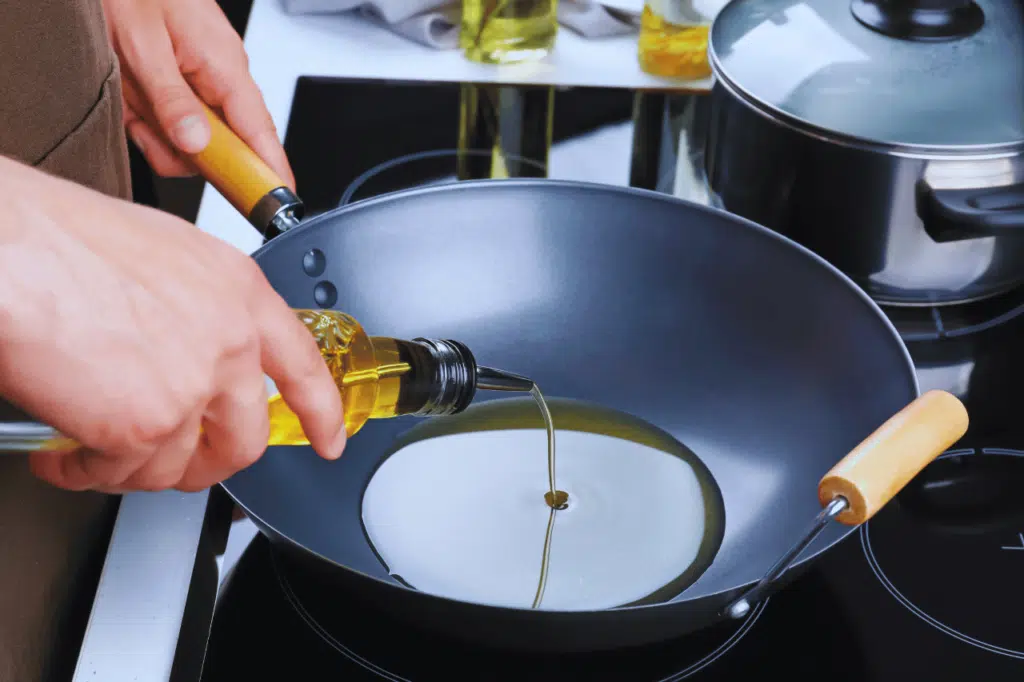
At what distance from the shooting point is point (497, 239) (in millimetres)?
843

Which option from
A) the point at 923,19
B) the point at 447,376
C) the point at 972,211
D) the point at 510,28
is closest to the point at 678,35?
the point at 510,28

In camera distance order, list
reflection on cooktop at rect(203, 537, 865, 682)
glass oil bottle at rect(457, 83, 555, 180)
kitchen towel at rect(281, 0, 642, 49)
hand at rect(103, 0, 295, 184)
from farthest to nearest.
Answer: kitchen towel at rect(281, 0, 642, 49)
glass oil bottle at rect(457, 83, 555, 180)
hand at rect(103, 0, 295, 184)
reflection on cooktop at rect(203, 537, 865, 682)

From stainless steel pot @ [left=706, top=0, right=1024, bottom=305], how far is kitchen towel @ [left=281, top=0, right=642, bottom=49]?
0.29 m

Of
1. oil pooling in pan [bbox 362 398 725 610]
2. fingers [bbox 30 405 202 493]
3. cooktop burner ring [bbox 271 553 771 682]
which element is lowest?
oil pooling in pan [bbox 362 398 725 610]

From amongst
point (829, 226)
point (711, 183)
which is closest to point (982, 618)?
point (829, 226)

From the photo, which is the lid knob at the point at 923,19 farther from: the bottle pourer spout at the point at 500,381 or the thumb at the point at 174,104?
the thumb at the point at 174,104

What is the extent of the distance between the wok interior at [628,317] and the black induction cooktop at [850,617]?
0.06 meters

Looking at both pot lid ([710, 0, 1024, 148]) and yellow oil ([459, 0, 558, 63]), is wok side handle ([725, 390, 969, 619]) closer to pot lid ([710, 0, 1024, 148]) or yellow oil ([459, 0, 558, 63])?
pot lid ([710, 0, 1024, 148])

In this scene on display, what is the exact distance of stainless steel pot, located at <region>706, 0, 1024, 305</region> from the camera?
73cm

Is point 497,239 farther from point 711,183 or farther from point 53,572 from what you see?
point 53,572

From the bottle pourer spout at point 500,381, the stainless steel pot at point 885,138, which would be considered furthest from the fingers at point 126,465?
the stainless steel pot at point 885,138

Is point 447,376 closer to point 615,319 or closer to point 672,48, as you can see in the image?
point 615,319

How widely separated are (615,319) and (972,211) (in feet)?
0.86

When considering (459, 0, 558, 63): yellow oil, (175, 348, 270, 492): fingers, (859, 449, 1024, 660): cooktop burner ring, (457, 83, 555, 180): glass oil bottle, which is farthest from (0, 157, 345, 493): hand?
(459, 0, 558, 63): yellow oil
